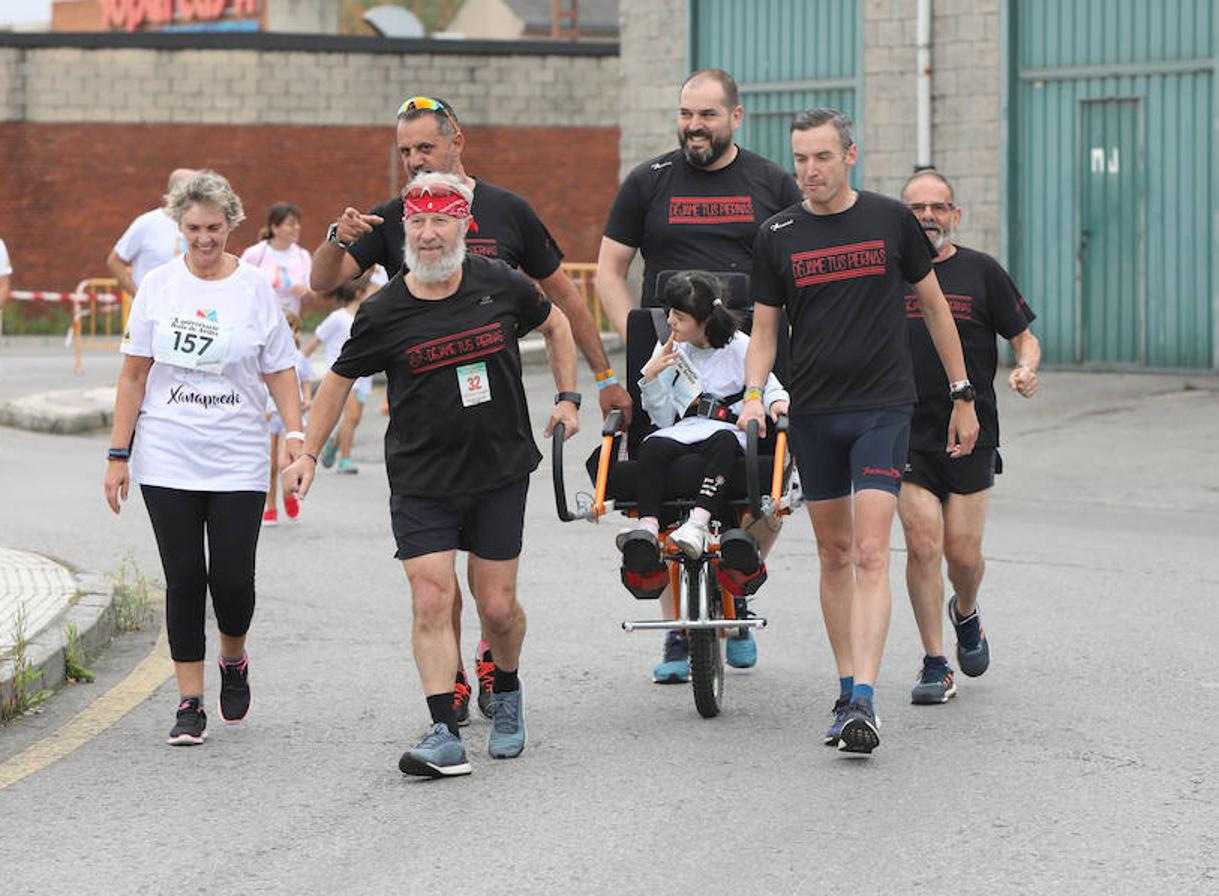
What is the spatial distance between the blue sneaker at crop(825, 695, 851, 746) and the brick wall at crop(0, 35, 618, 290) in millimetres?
29940

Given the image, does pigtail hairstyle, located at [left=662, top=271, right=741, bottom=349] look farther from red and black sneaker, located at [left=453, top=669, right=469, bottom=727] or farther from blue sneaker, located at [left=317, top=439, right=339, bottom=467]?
blue sneaker, located at [left=317, top=439, right=339, bottom=467]

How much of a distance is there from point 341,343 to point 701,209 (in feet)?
20.5

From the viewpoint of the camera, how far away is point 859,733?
707cm

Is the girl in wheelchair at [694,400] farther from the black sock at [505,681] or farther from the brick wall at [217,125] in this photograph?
the brick wall at [217,125]

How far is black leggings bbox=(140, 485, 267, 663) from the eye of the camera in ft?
25.3

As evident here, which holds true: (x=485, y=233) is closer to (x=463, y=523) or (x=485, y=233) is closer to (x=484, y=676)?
(x=463, y=523)

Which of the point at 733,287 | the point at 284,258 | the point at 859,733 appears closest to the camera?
the point at 859,733

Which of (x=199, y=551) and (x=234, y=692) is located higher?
(x=199, y=551)

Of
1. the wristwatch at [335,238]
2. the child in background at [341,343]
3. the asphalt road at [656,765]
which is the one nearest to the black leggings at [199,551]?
the asphalt road at [656,765]

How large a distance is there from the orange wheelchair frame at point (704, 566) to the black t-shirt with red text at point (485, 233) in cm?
69

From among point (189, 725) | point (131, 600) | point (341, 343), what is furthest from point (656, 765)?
point (341, 343)

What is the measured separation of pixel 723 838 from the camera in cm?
621

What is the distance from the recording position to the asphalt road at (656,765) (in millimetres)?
5930

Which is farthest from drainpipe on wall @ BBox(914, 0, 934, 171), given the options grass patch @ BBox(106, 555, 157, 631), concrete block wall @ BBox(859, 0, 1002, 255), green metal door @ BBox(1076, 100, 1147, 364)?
grass patch @ BBox(106, 555, 157, 631)
